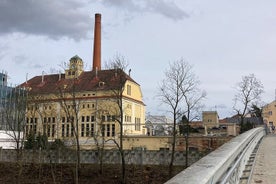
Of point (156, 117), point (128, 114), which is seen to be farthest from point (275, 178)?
point (156, 117)

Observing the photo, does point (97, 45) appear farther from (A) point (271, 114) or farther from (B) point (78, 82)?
(A) point (271, 114)

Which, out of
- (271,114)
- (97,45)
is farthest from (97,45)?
(271,114)

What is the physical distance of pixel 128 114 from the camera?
6569 centimetres

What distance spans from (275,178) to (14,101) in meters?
53.0

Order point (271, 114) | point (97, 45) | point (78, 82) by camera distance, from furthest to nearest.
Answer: point (271, 114) < point (97, 45) < point (78, 82)

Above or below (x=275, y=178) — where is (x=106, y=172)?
below

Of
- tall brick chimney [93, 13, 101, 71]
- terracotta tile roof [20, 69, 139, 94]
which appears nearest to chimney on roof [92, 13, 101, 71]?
tall brick chimney [93, 13, 101, 71]

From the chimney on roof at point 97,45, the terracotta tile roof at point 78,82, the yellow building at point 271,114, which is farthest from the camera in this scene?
the yellow building at point 271,114

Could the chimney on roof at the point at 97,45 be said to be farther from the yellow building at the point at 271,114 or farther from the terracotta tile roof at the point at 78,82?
the yellow building at the point at 271,114

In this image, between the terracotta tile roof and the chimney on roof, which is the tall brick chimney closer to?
the chimney on roof

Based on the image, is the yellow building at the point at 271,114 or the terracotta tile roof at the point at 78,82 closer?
the terracotta tile roof at the point at 78,82

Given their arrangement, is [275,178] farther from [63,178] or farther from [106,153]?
[106,153]

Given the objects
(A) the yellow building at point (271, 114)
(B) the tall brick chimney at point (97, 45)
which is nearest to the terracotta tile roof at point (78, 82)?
(B) the tall brick chimney at point (97, 45)

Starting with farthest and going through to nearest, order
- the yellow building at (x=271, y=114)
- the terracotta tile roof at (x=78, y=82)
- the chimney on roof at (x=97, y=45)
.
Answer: the yellow building at (x=271, y=114) < the chimney on roof at (x=97, y=45) < the terracotta tile roof at (x=78, y=82)
